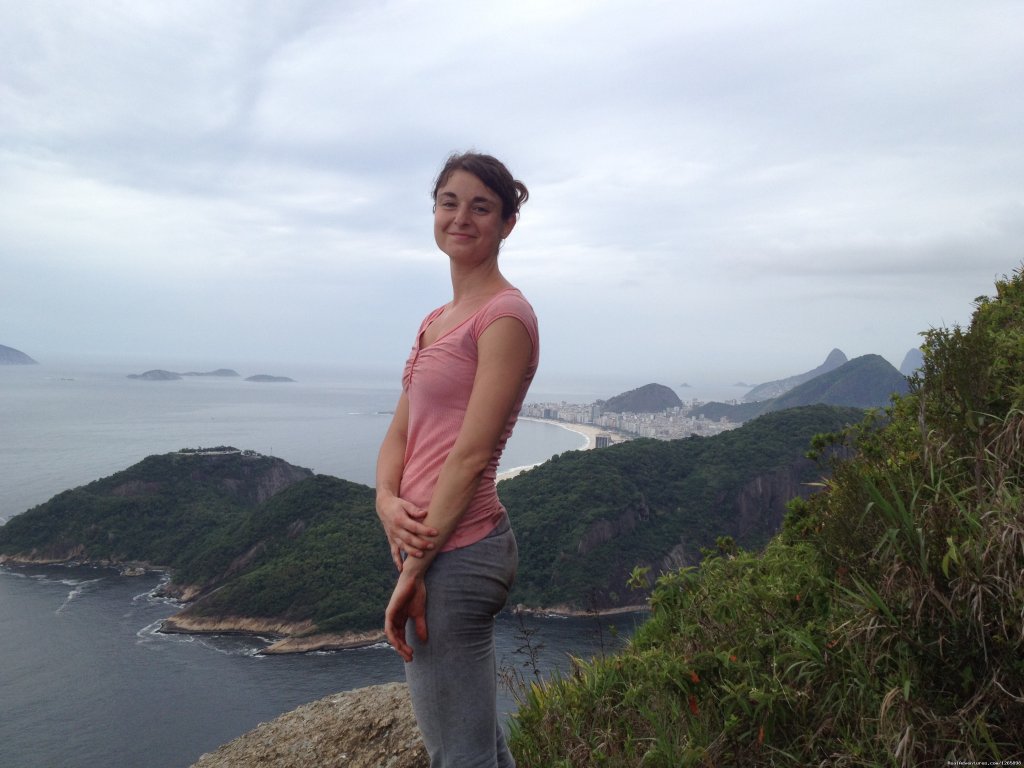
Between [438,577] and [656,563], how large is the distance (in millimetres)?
36242

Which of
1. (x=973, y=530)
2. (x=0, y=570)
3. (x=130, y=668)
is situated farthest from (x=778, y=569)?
(x=0, y=570)

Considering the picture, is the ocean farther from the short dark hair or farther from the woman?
the short dark hair

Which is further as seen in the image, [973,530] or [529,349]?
[973,530]

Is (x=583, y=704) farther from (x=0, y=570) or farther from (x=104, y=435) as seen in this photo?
(x=104, y=435)

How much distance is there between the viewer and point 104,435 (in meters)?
78.6

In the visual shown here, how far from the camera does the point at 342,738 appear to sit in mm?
2906

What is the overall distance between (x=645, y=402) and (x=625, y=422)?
23000 millimetres

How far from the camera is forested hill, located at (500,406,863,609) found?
1334 inches

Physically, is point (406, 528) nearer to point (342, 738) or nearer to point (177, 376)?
point (342, 738)

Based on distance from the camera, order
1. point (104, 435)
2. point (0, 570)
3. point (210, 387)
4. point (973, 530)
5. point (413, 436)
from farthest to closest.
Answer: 1. point (210, 387)
2. point (104, 435)
3. point (0, 570)
4. point (973, 530)
5. point (413, 436)

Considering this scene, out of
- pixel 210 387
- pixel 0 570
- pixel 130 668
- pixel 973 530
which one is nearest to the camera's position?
pixel 973 530

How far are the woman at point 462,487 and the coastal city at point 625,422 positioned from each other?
72.0 metres

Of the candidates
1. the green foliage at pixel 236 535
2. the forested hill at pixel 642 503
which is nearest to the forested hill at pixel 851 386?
the forested hill at pixel 642 503

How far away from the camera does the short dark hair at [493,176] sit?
1.46 meters
